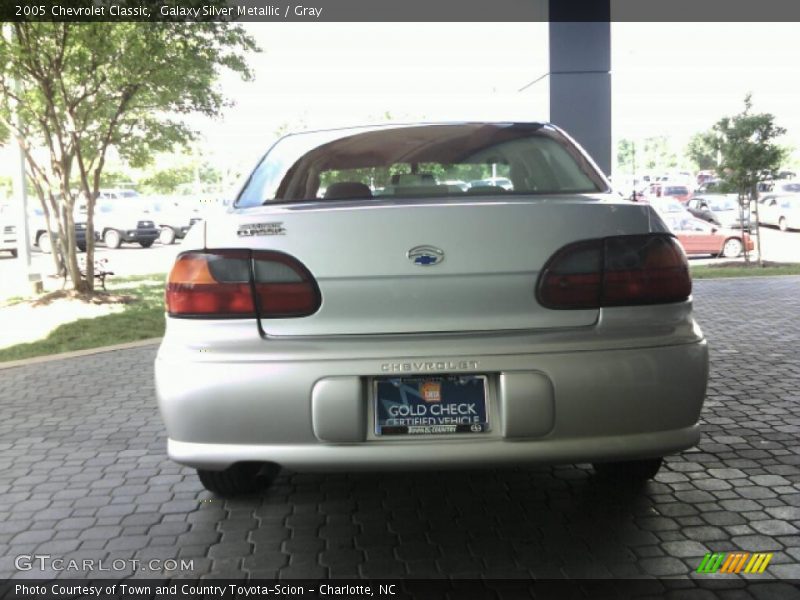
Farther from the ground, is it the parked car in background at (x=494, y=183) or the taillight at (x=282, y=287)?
the parked car in background at (x=494, y=183)

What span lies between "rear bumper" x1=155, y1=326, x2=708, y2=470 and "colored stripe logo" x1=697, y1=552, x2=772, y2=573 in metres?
0.46

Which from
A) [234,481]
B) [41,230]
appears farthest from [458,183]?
[41,230]

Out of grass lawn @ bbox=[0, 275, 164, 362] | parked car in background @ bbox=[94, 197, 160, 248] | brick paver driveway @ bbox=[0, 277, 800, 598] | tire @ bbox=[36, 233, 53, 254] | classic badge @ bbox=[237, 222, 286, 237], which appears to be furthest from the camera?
parked car in background @ bbox=[94, 197, 160, 248]

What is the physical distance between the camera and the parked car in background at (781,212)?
29016 millimetres

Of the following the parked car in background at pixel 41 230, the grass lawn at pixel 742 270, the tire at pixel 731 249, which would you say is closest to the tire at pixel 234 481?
the grass lawn at pixel 742 270

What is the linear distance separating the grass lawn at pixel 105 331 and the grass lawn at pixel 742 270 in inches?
364

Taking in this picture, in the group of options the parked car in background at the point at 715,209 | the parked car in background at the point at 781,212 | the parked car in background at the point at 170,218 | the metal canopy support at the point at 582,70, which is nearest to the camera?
the metal canopy support at the point at 582,70

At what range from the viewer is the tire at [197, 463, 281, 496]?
138 inches

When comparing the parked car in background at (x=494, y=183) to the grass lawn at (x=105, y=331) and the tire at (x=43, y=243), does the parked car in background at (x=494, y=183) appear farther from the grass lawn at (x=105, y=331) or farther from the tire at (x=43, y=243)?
the tire at (x=43, y=243)

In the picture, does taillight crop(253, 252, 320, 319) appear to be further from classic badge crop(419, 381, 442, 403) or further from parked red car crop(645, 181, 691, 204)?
parked red car crop(645, 181, 691, 204)

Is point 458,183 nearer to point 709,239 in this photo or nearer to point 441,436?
point 441,436

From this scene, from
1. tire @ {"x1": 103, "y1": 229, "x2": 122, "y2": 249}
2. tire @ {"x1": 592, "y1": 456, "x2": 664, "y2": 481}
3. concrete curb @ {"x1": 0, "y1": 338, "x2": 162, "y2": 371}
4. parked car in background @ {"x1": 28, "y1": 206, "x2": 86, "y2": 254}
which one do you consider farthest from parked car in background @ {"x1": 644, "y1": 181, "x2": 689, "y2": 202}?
tire @ {"x1": 592, "y1": 456, "x2": 664, "y2": 481}

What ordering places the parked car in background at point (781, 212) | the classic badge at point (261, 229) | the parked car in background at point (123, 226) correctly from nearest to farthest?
the classic badge at point (261, 229)
the parked car in background at point (123, 226)
the parked car in background at point (781, 212)

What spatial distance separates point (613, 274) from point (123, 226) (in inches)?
1004
